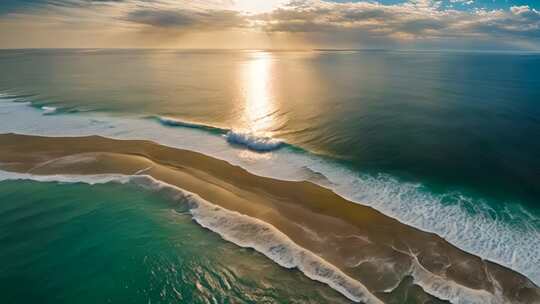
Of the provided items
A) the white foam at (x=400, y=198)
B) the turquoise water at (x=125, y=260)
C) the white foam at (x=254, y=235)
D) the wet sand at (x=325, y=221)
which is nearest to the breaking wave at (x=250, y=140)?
the white foam at (x=400, y=198)

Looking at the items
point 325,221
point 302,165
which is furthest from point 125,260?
point 302,165

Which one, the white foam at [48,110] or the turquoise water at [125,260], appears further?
the white foam at [48,110]

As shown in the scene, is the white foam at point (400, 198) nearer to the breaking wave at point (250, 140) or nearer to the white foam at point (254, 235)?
the breaking wave at point (250, 140)

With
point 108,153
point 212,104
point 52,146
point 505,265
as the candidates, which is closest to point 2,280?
point 108,153

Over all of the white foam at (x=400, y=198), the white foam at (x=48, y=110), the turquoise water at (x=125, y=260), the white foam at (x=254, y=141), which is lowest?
the turquoise water at (x=125, y=260)

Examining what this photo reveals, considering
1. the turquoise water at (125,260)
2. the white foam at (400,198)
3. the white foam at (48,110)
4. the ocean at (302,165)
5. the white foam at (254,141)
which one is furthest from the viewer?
the white foam at (48,110)

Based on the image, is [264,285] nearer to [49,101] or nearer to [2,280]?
[2,280]

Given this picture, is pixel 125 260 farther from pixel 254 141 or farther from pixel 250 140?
pixel 250 140
